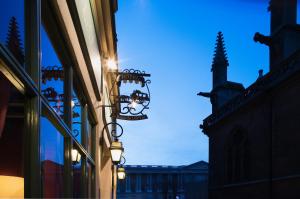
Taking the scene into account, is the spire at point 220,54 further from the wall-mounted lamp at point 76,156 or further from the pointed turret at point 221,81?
the wall-mounted lamp at point 76,156

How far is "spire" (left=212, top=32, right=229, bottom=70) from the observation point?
33562 mm

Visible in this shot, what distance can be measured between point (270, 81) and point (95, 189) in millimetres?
18577

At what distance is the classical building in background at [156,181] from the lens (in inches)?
3002

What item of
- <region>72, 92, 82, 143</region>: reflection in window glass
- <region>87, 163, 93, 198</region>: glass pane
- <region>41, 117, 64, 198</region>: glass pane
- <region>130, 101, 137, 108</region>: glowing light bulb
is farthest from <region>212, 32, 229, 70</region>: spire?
<region>41, 117, 64, 198</region>: glass pane

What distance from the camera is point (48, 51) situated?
3213mm

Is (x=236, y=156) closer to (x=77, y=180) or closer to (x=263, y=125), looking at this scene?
(x=263, y=125)

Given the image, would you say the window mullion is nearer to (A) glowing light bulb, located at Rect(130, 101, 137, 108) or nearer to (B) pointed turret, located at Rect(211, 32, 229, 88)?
(A) glowing light bulb, located at Rect(130, 101, 137, 108)

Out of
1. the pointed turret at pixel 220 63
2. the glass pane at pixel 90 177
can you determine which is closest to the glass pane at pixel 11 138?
the glass pane at pixel 90 177

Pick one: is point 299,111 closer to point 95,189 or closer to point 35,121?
Result: point 95,189

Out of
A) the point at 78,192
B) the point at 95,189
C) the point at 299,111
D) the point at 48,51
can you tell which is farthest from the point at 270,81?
the point at 48,51

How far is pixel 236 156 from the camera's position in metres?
A: 28.5

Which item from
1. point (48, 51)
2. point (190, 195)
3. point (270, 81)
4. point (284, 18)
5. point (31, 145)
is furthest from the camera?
point (190, 195)

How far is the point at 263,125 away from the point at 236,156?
5.07 metres

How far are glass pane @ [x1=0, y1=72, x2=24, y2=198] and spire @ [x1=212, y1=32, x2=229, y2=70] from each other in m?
32.1
